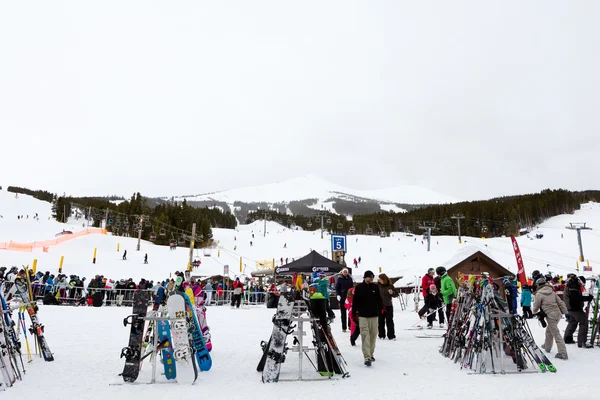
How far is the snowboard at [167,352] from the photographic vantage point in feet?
21.0

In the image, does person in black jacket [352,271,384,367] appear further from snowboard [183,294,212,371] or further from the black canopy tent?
the black canopy tent

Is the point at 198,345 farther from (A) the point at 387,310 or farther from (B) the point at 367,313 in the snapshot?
(A) the point at 387,310

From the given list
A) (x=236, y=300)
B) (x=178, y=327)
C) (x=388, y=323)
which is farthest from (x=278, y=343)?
(x=236, y=300)

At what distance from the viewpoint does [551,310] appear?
8.06 metres

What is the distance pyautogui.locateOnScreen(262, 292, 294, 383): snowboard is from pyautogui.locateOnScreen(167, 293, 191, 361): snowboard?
1.29m

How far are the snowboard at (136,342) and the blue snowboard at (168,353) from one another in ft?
1.05

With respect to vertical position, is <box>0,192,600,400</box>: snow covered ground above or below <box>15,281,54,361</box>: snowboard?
below

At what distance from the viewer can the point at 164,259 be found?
147ft

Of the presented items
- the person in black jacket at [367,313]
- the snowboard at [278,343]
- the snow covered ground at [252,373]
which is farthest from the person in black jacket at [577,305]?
the snowboard at [278,343]

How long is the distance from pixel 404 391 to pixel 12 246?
4272 cm

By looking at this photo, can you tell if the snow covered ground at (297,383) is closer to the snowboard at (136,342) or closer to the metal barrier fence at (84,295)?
the snowboard at (136,342)

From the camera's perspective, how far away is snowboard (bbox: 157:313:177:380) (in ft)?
21.0

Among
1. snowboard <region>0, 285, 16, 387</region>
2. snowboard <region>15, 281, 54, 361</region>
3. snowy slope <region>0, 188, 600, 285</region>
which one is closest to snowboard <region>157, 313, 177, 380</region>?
snowboard <region>0, 285, 16, 387</region>

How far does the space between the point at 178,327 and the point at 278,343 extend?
165 centimetres
